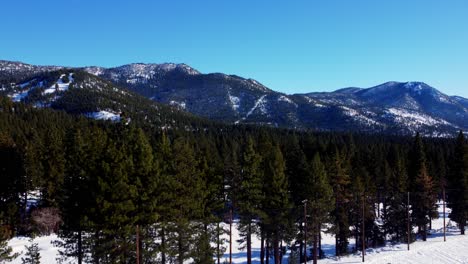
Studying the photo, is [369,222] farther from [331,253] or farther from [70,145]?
[70,145]

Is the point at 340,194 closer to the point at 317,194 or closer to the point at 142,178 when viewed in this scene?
the point at 317,194

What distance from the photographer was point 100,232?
25.4m

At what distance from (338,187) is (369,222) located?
1122cm

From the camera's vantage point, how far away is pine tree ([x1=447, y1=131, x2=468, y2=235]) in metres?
48.2

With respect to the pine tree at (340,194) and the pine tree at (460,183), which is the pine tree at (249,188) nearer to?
the pine tree at (340,194)

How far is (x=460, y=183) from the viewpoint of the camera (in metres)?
48.3

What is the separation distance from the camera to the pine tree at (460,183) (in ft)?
158

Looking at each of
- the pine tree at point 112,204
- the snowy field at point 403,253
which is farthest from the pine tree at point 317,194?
the pine tree at point 112,204

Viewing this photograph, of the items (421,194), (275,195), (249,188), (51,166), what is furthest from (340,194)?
(51,166)

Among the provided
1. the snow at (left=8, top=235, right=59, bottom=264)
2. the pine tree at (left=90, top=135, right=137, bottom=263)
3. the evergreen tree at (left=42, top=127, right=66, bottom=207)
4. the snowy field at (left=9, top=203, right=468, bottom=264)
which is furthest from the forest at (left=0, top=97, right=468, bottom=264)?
the snowy field at (left=9, top=203, right=468, bottom=264)

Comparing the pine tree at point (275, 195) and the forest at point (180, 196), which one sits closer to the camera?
the forest at point (180, 196)

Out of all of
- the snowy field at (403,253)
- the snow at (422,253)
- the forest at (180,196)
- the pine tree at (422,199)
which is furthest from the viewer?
the pine tree at (422,199)

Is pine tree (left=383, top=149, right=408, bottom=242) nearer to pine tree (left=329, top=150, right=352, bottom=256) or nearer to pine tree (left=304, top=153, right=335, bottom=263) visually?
pine tree (left=329, top=150, right=352, bottom=256)

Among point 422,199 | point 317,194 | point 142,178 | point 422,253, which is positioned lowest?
point 422,253
